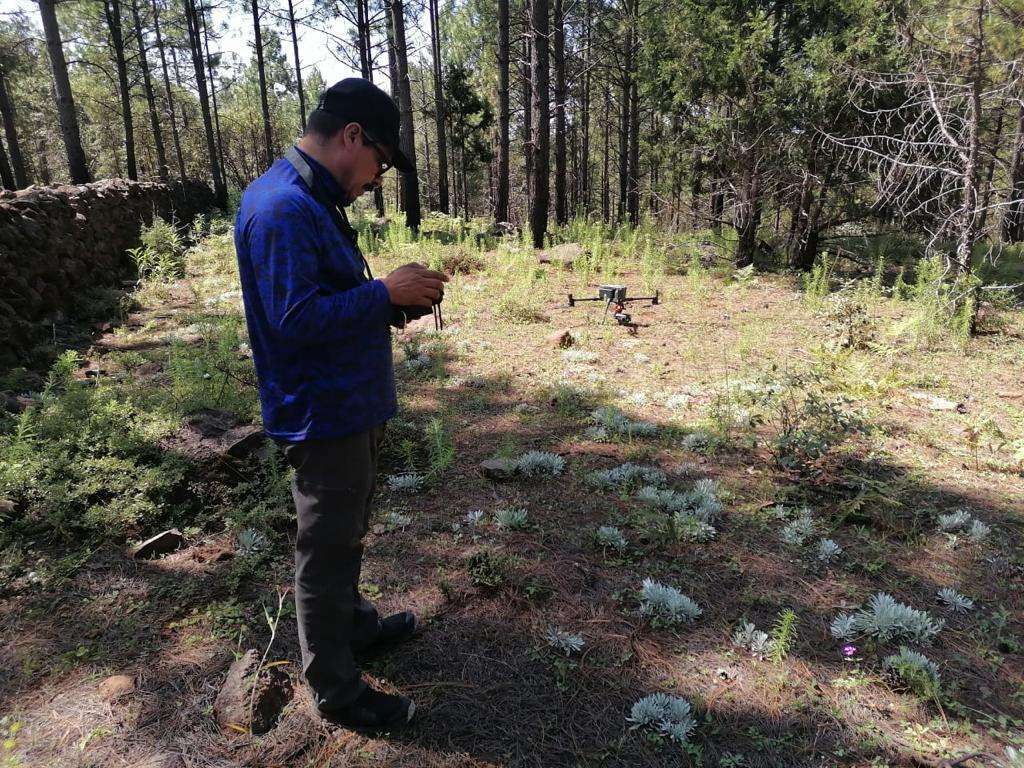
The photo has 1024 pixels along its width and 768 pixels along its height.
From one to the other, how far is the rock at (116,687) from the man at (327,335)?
0.89 m

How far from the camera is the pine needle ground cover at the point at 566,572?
2357mm

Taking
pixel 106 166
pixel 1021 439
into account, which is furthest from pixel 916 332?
pixel 106 166

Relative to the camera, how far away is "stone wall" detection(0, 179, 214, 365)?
6.61 m

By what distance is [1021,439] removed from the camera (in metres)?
4.76

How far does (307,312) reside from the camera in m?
1.87

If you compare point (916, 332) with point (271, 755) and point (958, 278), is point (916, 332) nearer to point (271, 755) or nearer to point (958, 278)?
point (958, 278)

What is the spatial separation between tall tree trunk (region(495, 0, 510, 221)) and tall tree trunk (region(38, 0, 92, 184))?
931cm

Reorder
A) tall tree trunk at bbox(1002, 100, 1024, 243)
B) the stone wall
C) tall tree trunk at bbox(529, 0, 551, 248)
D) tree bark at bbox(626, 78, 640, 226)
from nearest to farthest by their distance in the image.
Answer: the stone wall
tall tree trunk at bbox(1002, 100, 1024, 243)
tall tree trunk at bbox(529, 0, 551, 248)
tree bark at bbox(626, 78, 640, 226)

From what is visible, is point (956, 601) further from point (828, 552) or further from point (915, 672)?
point (915, 672)

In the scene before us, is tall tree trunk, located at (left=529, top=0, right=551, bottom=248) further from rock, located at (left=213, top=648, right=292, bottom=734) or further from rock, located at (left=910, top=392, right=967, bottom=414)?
rock, located at (left=213, top=648, right=292, bottom=734)

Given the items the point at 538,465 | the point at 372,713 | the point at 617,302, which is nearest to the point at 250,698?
the point at 372,713

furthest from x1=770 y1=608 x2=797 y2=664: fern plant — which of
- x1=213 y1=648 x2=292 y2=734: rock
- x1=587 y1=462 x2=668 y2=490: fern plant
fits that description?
x1=213 y1=648 x2=292 y2=734: rock

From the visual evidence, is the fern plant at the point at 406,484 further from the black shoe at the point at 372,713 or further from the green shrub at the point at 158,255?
the green shrub at the point at 158,255

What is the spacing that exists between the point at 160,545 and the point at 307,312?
241 centimetres
